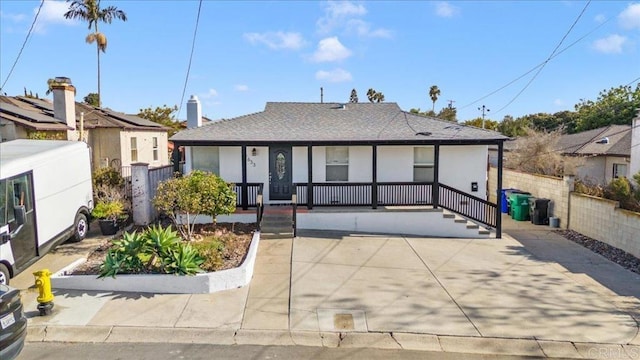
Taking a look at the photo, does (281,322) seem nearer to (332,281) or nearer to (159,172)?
(332,281)

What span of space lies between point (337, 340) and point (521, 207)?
41.9ft

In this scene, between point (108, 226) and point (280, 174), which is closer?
point (108, 226)

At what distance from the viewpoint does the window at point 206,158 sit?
14789 millimetres

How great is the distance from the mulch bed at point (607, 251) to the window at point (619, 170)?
32.6 ft

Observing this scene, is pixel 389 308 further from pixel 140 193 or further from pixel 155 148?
pixel 155 148

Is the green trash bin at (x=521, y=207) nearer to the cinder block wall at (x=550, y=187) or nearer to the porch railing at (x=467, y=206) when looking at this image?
the cinder block wall at (x=550, y=187)

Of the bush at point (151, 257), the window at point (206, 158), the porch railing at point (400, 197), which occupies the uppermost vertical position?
→ the window at point (206, 158)

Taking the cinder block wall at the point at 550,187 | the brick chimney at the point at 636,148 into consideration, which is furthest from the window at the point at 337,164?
the brick chimney at the point at 636,148

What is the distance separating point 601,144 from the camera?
78.5 feet

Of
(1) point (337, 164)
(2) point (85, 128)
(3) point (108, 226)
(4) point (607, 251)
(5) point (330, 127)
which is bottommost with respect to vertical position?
(4) point (607, 251)

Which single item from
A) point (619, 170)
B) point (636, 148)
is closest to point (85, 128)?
point (636, 148)

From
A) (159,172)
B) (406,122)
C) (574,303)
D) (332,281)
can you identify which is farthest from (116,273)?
(406,122)

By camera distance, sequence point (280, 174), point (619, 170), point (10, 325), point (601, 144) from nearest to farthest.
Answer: point (10, 325) → point (280, 174) → point (619, 170) → point (601, 144)

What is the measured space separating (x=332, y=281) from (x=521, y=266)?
4.83 meters
